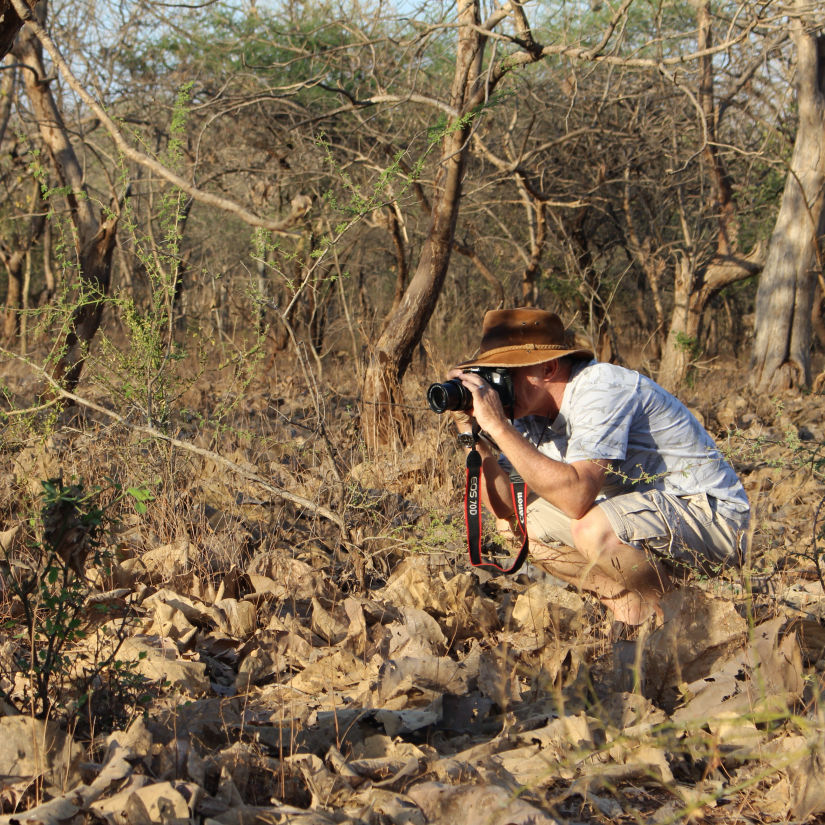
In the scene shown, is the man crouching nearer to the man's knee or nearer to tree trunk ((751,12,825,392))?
the man's knee

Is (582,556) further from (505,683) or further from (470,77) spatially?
(470,77)

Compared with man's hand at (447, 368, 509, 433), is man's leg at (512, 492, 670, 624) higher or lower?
lower

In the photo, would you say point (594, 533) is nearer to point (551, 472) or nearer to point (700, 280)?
point (551, 472)

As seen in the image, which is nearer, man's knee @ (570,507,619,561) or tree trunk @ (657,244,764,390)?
man's knee @ (570,507,619,561)

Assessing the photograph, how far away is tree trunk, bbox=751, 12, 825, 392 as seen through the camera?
855 cm

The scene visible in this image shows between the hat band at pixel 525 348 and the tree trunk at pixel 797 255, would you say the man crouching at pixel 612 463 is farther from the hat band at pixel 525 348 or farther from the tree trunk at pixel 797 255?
the tree trunk at pixel 797 255

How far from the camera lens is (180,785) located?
191cm

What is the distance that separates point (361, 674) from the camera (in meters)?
2.85

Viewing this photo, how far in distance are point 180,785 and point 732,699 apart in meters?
1.33

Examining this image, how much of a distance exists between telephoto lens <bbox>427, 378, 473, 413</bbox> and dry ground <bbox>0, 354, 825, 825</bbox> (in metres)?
0.67

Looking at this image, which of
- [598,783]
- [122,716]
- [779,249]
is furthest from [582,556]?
[779,249]

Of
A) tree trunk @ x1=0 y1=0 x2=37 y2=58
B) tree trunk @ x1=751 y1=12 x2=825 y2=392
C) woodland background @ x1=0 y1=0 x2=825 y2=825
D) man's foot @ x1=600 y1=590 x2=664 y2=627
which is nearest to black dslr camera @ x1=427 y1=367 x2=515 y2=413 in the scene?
woodland background @ x1=0 y1=0 x2=825 y2=825

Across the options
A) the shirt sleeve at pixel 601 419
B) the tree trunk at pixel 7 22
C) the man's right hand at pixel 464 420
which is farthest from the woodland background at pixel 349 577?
the man's right hand at pixel 464 420

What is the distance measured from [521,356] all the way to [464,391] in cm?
25
